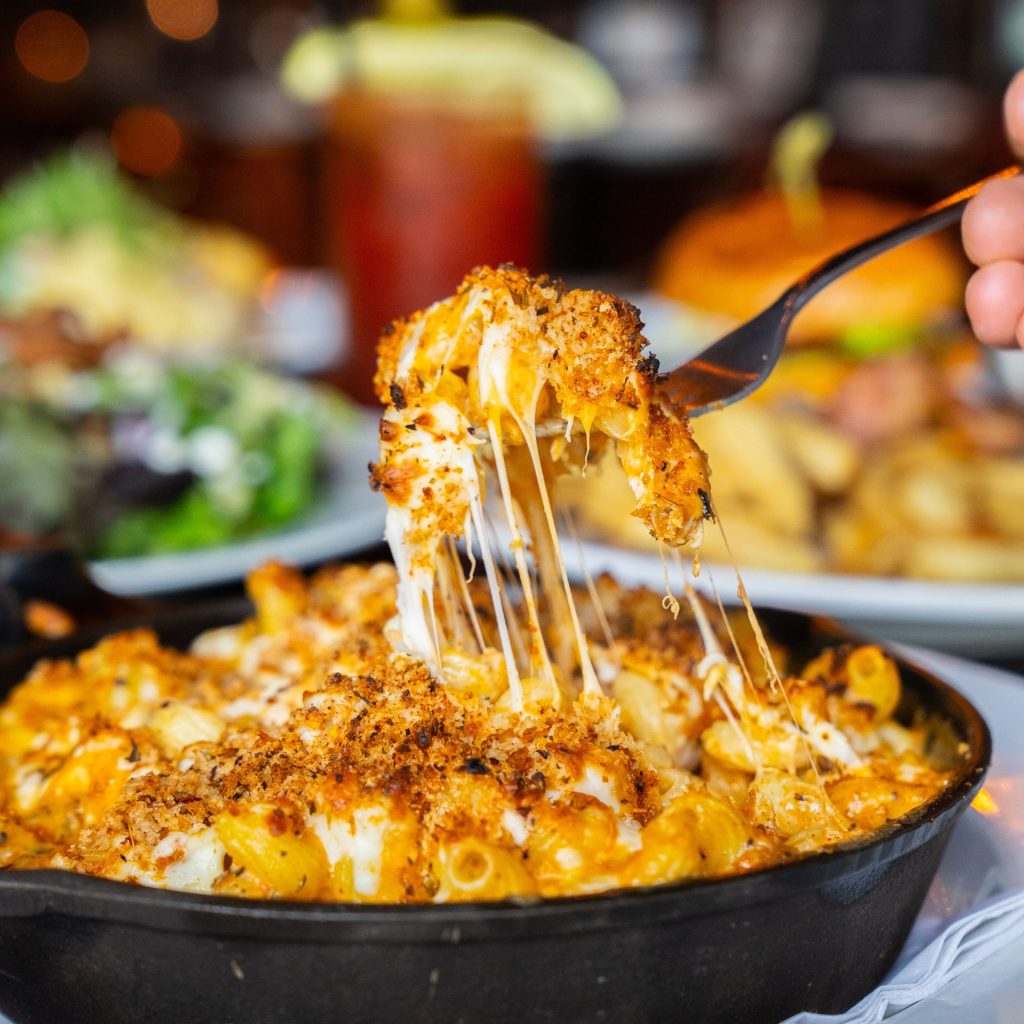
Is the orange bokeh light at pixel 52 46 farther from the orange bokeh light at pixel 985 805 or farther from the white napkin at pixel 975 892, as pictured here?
the orange bokeh light at pixel 985 805

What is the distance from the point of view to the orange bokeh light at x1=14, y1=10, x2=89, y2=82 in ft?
40.1

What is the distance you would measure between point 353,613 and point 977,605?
4.35ft

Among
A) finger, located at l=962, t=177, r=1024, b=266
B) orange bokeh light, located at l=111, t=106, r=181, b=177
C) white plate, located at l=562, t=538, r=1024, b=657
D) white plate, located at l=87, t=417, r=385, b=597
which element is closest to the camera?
finger, located at l=962, t=177, r=1024, b=266

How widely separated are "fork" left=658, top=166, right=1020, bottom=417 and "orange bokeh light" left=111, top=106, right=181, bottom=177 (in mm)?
11703

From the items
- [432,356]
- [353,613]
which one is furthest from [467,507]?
[353,613]

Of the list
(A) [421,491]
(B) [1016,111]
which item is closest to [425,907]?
(A) [421,491]

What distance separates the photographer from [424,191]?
12.8ft

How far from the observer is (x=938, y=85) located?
1031cm

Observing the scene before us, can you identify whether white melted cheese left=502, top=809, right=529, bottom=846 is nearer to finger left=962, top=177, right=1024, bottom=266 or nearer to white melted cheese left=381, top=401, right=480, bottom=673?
white melted cheese left=381, top=401, right=480, bottom=673

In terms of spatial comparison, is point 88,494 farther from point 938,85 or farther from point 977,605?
point 938,85

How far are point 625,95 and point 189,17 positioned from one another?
481 centimetres

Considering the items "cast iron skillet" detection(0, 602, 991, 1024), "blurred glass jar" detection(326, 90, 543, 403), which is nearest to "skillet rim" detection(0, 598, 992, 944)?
"cast iron skillet" detection(0, 602, 991, 1024)

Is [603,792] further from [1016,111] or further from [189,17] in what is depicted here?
[189,17]

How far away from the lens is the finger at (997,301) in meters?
1.54
